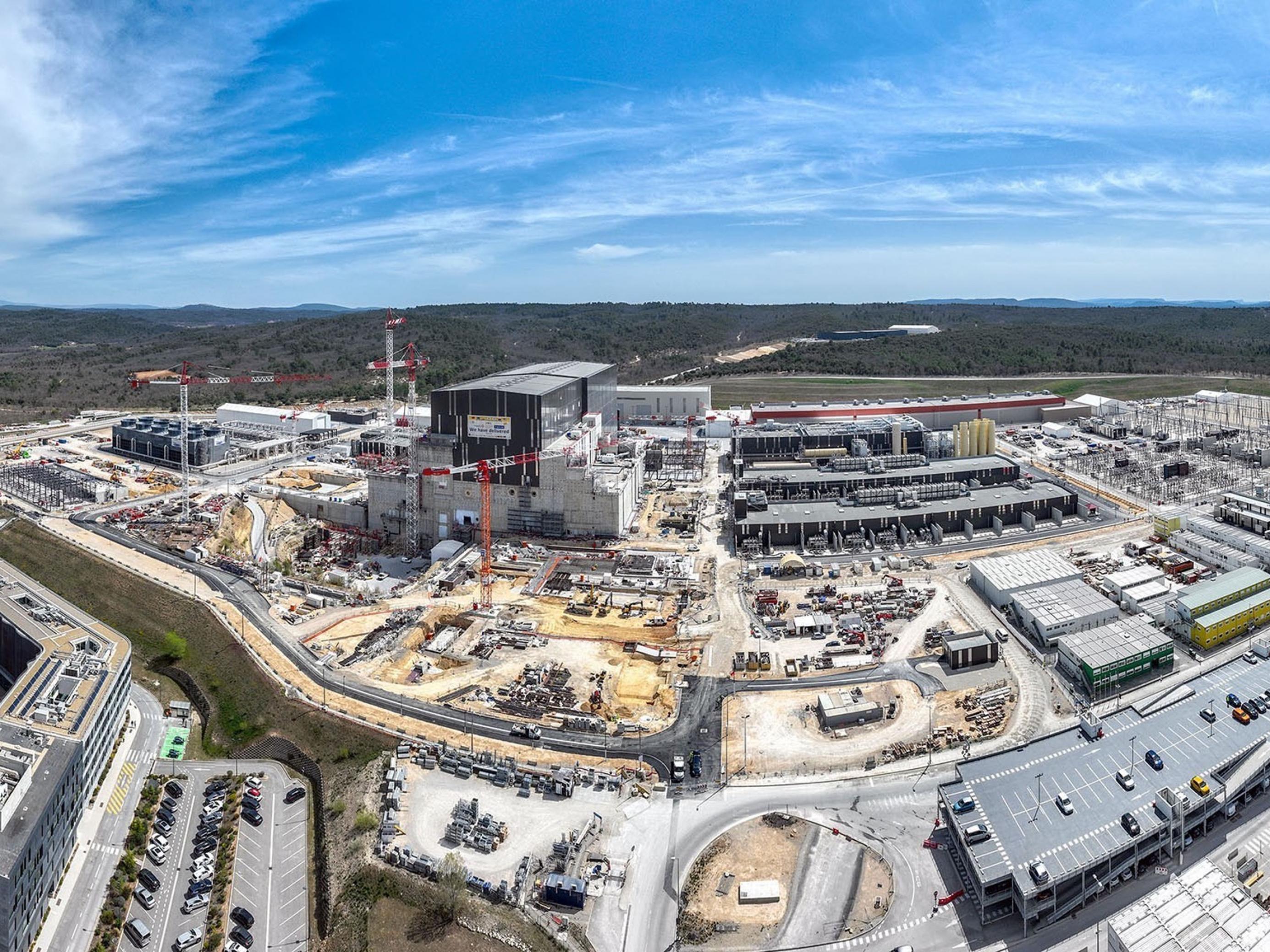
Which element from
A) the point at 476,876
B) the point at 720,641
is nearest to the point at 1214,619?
the point at 720,641

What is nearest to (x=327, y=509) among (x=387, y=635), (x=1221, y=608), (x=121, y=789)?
(x=387, y=635)

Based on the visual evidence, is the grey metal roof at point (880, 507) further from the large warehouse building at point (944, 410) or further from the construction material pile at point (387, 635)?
the construction material pile at point (387, 635)

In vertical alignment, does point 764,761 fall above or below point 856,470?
below

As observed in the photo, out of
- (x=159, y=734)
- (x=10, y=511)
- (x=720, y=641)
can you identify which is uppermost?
(x=10, y=511)

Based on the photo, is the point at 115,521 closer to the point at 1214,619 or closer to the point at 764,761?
the point at 764,761

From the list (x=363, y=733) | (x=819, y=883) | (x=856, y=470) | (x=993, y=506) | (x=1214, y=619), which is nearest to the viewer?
(x=819, y=883)

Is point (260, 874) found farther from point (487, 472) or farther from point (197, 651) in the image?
point (487, 472)

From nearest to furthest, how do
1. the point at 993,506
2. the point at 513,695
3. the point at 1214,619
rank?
1. the point at 513,695
2. the point at 1214,619
3. the point at 993,506

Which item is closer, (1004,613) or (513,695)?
(513,695)
